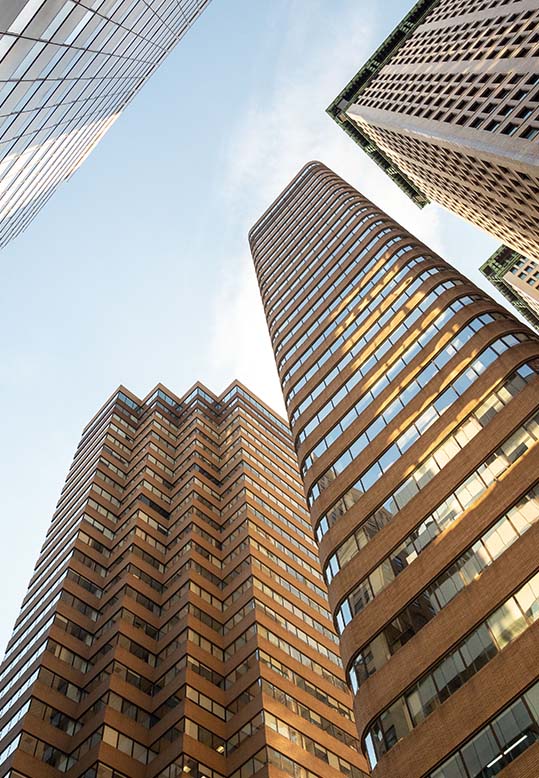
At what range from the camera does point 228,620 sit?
57.7 metres

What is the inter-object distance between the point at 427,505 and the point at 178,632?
3052 cm

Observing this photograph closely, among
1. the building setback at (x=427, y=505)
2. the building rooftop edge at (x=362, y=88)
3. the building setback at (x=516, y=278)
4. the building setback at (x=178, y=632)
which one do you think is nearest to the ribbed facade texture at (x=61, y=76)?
the building setback at (x=427, y=505)

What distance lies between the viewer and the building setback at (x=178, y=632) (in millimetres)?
46281

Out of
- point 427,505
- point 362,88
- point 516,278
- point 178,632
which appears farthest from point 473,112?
point 516,278

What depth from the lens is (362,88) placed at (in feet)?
409

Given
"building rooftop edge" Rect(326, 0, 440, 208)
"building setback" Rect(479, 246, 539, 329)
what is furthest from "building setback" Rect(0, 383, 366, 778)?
"building rooftop edge" Rect(326, 0, 440, 208)

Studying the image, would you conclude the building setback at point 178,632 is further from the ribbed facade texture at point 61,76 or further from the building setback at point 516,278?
the building setback at point 516,278

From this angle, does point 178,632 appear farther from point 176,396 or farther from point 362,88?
point 362,88

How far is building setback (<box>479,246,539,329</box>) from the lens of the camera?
12712cm

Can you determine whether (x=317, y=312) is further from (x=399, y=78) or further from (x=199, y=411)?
(x=399, y=78)

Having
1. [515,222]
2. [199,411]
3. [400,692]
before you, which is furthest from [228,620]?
[515,222]

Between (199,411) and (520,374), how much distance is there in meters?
60.9

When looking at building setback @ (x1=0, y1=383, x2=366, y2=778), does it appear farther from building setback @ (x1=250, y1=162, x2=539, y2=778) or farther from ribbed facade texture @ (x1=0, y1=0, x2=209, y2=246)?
ribbed facade texture @ (x1=0, y1=0, x2=209, y2=246)

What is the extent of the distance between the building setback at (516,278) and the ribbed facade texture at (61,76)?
9075 cm
